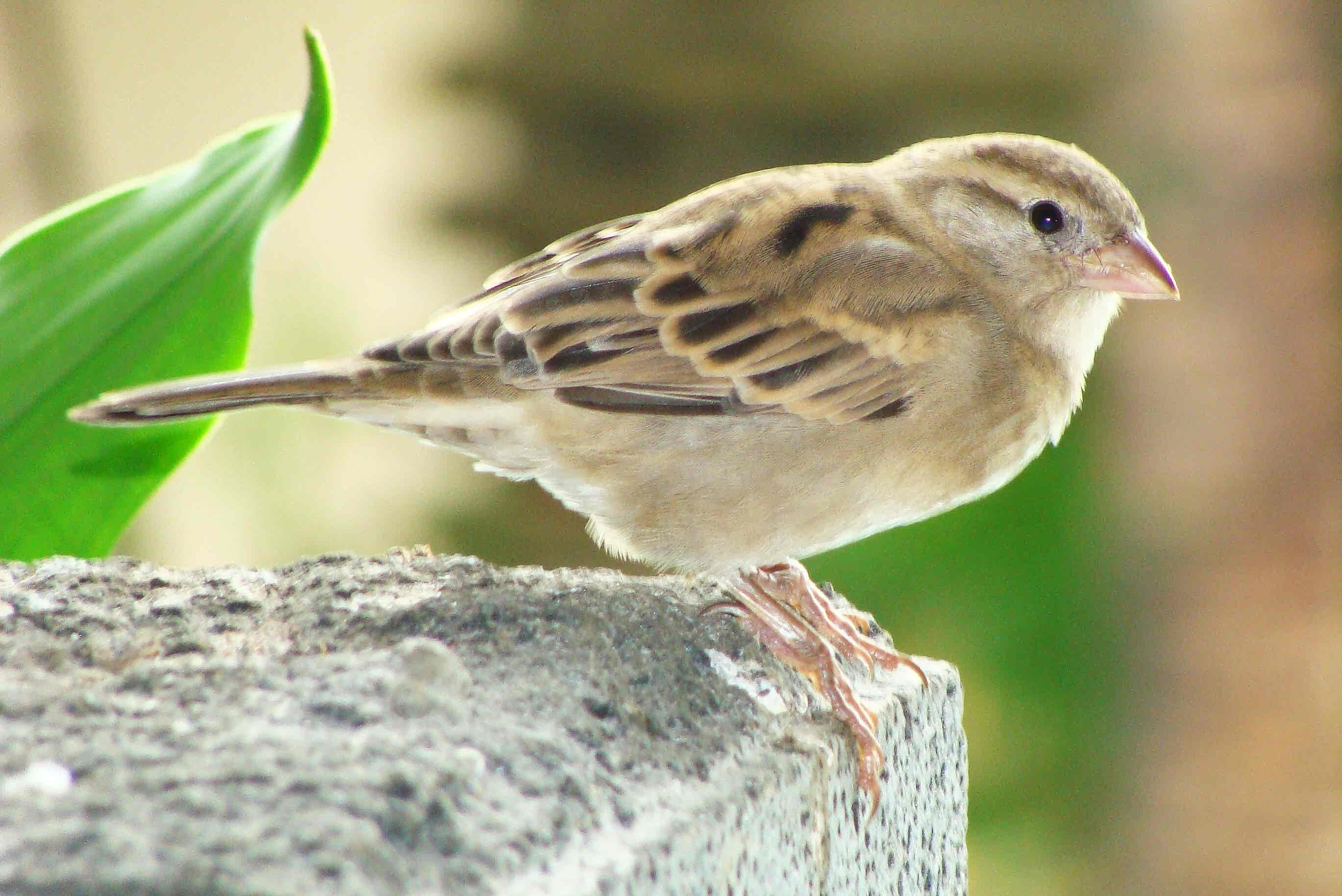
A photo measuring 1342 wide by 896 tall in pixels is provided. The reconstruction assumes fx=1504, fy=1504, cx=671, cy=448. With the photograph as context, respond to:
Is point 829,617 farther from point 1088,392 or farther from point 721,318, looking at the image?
point 1088,392

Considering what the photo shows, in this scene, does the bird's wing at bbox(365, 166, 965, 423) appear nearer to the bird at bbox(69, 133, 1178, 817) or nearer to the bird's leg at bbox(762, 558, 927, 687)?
the bird at bbox(69, 133, 1178, 817)

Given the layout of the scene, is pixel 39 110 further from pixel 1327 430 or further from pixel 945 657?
pixel 1327 430

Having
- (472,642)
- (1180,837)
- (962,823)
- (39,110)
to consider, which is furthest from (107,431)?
(1180,837)

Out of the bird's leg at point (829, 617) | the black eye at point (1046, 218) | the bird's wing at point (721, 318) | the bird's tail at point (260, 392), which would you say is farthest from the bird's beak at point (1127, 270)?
the bird's tail at point (260, 392)

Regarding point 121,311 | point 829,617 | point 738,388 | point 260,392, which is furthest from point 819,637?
point 121,311

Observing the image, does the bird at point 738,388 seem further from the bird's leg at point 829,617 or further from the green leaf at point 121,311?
the green leaf at point 121,311
